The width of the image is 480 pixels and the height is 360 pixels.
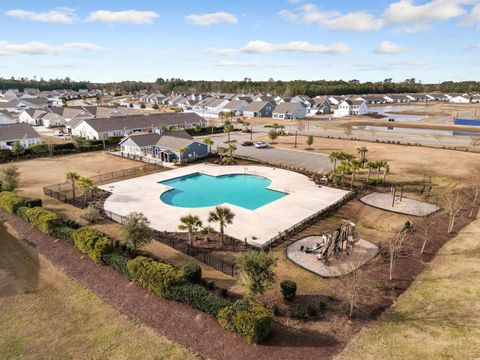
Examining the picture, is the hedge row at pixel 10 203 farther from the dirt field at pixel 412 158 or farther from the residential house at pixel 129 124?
the dirt field at pixel 412 158

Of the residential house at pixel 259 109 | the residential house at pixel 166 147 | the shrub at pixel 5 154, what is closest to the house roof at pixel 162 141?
the residential house at pixel 166 147

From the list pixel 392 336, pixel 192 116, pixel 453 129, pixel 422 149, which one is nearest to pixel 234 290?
pixel 392 336

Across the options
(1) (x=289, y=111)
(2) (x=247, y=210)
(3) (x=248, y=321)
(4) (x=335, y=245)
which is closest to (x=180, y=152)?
(2) (x=247, y=210)

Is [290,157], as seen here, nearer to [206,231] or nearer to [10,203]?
[206,231]

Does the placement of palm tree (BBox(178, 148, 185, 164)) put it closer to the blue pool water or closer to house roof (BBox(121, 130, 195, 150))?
house roof (BBox(121, 130, 195, 150))

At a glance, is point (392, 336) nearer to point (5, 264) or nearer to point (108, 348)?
point (108, 348)
